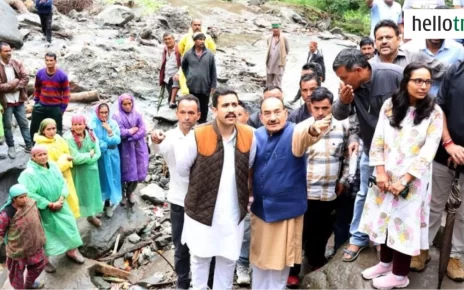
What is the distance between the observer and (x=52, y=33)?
1466 cm

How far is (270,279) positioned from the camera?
4.03 metres

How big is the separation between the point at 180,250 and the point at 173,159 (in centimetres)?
95

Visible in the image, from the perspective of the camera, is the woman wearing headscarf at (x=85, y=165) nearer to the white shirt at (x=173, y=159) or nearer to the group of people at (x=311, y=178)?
the group of people at (x=311, y=178)

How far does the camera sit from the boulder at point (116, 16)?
17.4m

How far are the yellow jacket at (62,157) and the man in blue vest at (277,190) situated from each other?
102 inches

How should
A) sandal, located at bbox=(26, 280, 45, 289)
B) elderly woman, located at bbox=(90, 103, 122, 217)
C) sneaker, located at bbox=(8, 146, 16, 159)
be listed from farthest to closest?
sneaker, located at bbox=(8, 146, 16, 159)
elderly woman, located at bbox=(90, 103, 122, 217)
sandal, located at bbox=(26, 280, 45, 289)

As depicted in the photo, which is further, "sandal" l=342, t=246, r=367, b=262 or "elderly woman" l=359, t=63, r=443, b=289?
"sandal" l=342, t=246, r=367, b=262

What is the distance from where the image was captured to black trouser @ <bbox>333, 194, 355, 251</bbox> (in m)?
4.54

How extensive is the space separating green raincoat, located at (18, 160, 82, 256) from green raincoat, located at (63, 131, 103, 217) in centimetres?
45

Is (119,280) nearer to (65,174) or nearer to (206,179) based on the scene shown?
(65,174)

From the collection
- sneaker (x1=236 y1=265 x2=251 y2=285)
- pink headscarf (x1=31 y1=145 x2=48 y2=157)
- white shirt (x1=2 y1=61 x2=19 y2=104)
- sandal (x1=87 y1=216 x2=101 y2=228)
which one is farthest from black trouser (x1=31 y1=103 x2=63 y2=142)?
sneaker (x1=236 y1=265 x2=251 y2=285)

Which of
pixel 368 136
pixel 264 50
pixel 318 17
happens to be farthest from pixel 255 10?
pixel 368 136

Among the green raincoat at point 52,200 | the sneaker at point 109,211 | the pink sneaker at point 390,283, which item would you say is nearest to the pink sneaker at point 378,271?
the pink sneaker at point 390,283

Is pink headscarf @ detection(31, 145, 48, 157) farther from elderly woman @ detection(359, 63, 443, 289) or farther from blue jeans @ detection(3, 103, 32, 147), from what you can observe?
elderly woman @ detection(359, 63, 443, 289)
